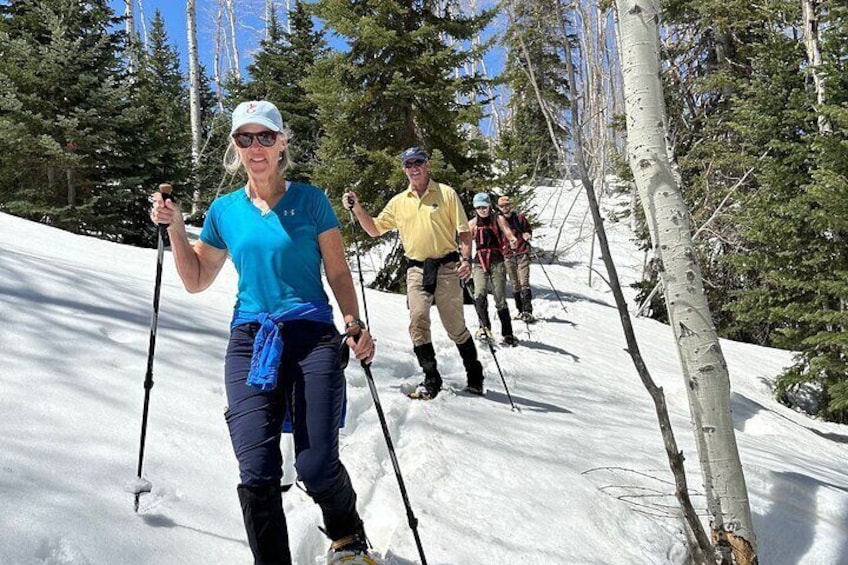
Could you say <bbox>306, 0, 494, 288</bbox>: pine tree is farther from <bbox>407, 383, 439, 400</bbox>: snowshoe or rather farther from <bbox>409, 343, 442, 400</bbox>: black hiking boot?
<bbox>407, 383, 439, 400</bbox>: snowshoe

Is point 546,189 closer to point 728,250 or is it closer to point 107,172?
point 728,250

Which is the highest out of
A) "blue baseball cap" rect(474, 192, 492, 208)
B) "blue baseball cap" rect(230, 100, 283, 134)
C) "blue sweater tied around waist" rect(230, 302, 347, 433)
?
"blue baseball cap" rect(474, 192, 492, 208)

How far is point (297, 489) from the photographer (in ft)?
10.8

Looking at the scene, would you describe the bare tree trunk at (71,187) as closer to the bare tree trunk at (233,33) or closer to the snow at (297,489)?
the snow at (297,489)

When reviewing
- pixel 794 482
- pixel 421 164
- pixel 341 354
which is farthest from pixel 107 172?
pixel 794 482

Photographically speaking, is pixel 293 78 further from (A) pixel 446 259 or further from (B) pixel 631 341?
(B) pixel 631 341

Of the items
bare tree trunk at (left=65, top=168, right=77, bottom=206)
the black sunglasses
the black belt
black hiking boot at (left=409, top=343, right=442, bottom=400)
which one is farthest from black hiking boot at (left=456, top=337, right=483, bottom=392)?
bare tree trunk at (left=65, top=168, right=77, bottom=206)

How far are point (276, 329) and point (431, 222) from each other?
310 cm

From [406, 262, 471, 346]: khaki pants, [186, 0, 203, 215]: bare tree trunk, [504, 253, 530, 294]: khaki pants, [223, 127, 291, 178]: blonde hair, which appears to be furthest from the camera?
[186, 0, 203, 215]: bare tree trunk

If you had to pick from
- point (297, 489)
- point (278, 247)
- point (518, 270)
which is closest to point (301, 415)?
point (278, 247)

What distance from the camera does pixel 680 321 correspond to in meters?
3.29

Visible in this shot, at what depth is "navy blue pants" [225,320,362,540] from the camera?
230 centimetres

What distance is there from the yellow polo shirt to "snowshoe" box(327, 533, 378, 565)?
10.8 feet

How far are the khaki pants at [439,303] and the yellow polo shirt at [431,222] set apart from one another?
0.58ft
